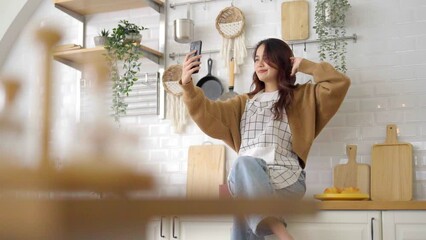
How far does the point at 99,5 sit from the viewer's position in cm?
379

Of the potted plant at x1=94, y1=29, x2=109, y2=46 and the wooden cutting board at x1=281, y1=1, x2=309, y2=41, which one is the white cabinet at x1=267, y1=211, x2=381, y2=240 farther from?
the potted plant at x1=94, y1=29, x2=109, y2=46

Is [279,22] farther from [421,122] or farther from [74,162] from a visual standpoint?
[74,162]

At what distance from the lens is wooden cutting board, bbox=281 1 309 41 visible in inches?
132

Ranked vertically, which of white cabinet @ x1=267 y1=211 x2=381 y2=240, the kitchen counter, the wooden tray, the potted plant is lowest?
white cabinet @ x1=267 y1=211 x2=381 y2=240

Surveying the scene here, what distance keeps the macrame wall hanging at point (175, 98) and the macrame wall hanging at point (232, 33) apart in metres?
0.29

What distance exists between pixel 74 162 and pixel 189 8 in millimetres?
3462

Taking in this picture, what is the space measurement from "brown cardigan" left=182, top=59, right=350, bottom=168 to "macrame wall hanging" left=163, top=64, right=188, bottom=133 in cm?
69

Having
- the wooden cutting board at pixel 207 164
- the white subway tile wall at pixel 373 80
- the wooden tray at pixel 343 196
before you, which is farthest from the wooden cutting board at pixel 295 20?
the wooden tray at pixel 343 196

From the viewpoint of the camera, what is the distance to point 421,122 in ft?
10.2

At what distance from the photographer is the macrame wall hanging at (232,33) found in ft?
11.4

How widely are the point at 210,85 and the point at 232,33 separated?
30 cm

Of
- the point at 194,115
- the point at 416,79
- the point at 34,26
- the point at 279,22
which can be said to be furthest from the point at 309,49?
the point at 34,26

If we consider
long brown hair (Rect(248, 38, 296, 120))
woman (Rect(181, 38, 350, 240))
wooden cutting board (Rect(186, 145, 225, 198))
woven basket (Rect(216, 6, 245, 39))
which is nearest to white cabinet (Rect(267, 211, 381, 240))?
woman (Rect(181, 38, 350, 240))

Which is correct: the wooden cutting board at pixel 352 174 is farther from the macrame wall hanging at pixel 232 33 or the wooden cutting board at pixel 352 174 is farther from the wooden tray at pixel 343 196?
the macrame wall hanging at pixel 232 33
